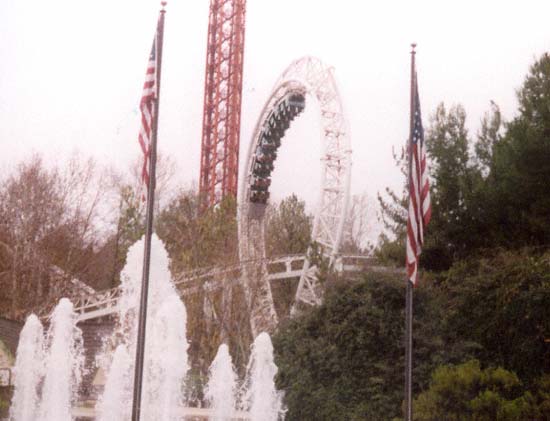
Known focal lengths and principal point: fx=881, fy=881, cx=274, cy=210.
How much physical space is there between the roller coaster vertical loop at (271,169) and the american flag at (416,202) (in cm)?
1056

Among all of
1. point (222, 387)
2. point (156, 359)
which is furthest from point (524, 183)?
point (156, 359)

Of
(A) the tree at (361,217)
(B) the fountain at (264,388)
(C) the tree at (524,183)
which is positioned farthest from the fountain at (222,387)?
(A) the tree at (361,217)

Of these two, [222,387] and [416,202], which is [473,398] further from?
[222,387]

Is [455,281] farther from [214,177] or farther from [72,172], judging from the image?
[214,177]

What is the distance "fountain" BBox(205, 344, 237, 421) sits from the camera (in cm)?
1673

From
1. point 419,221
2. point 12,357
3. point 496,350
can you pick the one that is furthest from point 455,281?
point 12,357

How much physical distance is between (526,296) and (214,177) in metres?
29.4

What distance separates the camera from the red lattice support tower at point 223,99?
4225cm

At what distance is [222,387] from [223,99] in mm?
26219

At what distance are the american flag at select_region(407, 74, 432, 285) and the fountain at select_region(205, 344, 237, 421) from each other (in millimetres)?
6324

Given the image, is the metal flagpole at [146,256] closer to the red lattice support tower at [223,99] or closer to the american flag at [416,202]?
the american flag at [416,202]

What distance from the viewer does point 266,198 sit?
29656mm

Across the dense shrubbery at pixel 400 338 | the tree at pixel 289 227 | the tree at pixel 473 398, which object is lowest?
the tree at pixel 473 398

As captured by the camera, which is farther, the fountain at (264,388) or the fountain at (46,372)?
the fountain at (46,372)
